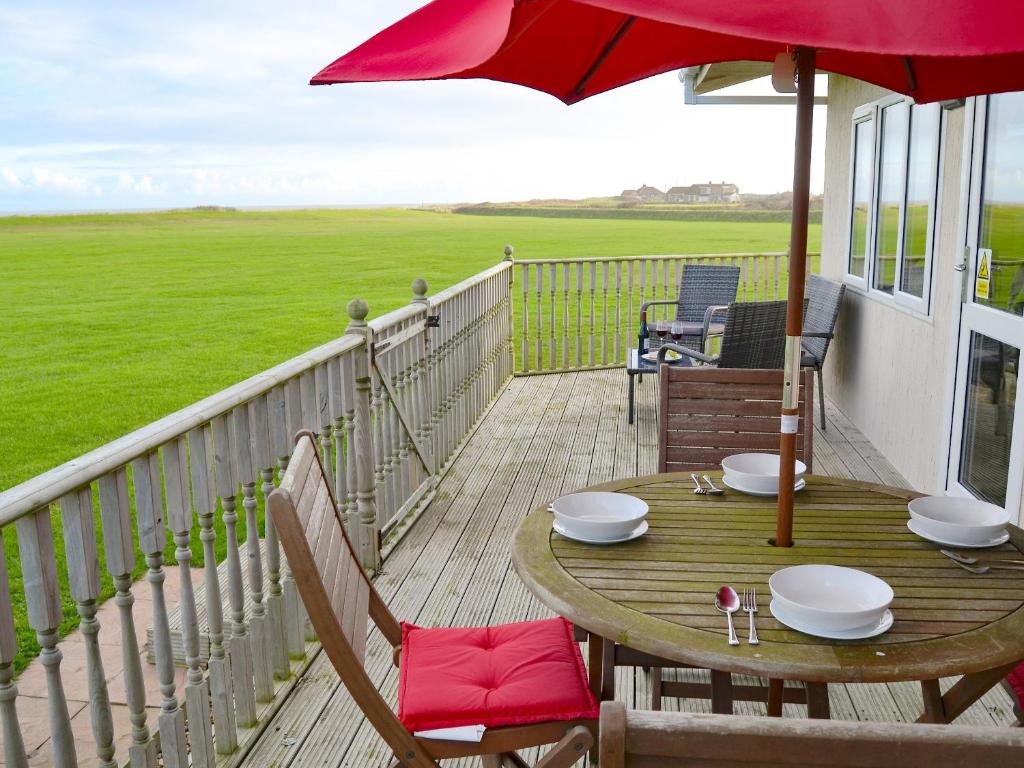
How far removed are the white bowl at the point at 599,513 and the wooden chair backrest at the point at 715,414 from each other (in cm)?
89

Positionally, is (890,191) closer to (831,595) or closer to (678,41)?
(678,41)

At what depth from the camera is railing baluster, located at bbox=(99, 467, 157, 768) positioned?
1.81 m

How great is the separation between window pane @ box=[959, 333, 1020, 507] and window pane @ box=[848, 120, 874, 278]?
2.40m

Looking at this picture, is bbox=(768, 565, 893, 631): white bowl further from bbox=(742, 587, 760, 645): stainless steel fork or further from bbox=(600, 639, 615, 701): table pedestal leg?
bbox=(600, 639, 615, 701): table pedestal leg

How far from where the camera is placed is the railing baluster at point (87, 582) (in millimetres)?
1689

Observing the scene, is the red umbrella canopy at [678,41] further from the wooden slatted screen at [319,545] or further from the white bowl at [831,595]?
the white bowl at [831,595]

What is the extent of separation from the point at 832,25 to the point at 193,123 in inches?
2349

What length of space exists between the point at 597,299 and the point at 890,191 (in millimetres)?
20969

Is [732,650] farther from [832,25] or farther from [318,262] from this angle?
[318,262]

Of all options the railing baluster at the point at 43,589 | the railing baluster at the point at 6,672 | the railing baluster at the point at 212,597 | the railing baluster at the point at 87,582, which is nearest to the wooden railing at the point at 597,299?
the railing baluster at the point at 212,597

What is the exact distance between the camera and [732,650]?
1.54m

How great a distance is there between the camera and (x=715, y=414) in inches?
122

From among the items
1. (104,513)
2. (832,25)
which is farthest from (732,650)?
(104,513)

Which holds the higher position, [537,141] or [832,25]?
[537,141]
